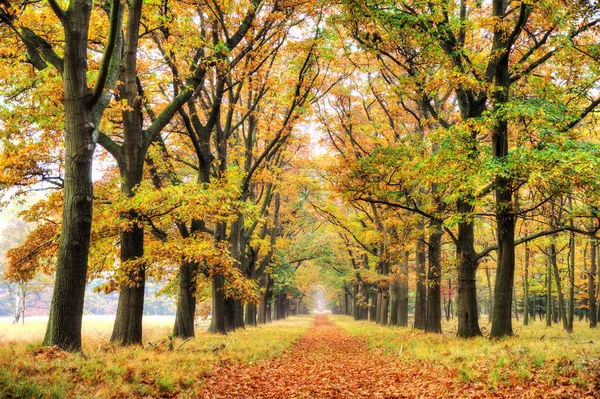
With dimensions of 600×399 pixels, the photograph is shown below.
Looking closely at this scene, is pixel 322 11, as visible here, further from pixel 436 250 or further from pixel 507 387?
pixel 507 387

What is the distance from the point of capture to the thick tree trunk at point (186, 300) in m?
14.5

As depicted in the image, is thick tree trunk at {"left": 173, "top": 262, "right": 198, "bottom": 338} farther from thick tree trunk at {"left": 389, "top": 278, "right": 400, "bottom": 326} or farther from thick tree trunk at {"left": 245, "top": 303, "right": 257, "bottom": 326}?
thick tree trunk at {"left": 389, "top": 278, "right": 400, "bottom": 326}

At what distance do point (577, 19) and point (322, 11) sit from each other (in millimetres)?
7455

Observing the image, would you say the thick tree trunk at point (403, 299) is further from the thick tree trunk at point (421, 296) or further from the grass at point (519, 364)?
the grass at point (519, 364)

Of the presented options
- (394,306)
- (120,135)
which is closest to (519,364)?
(120,135)

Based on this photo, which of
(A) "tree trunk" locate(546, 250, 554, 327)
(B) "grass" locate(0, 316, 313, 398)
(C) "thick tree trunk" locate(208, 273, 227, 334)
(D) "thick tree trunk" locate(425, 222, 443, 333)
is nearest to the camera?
(B) "grass" locate(0, 316, 313, 398)

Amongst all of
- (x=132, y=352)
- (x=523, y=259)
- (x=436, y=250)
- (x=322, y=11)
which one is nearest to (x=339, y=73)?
(x=322, y=11)

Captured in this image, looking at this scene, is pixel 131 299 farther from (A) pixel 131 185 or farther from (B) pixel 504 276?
(B) pixel 504 276

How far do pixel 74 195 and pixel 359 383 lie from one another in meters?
6.99

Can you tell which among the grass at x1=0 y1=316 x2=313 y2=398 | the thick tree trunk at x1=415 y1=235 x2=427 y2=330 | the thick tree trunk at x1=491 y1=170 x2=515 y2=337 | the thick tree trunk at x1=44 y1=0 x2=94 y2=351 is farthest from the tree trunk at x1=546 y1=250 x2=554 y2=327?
the thick tree trunk at x1=44 y1=0 x2=94 y2=351

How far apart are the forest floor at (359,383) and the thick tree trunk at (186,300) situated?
15.8ft

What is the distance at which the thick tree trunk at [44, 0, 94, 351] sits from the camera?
24.1 ft

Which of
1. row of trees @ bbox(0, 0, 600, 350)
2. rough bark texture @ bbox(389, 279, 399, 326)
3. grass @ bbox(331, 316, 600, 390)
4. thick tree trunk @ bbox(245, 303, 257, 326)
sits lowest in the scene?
thick tree trunk @ bbox(245, 303, 257, 326)

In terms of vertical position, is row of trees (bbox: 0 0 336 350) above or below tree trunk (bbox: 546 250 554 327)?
above
